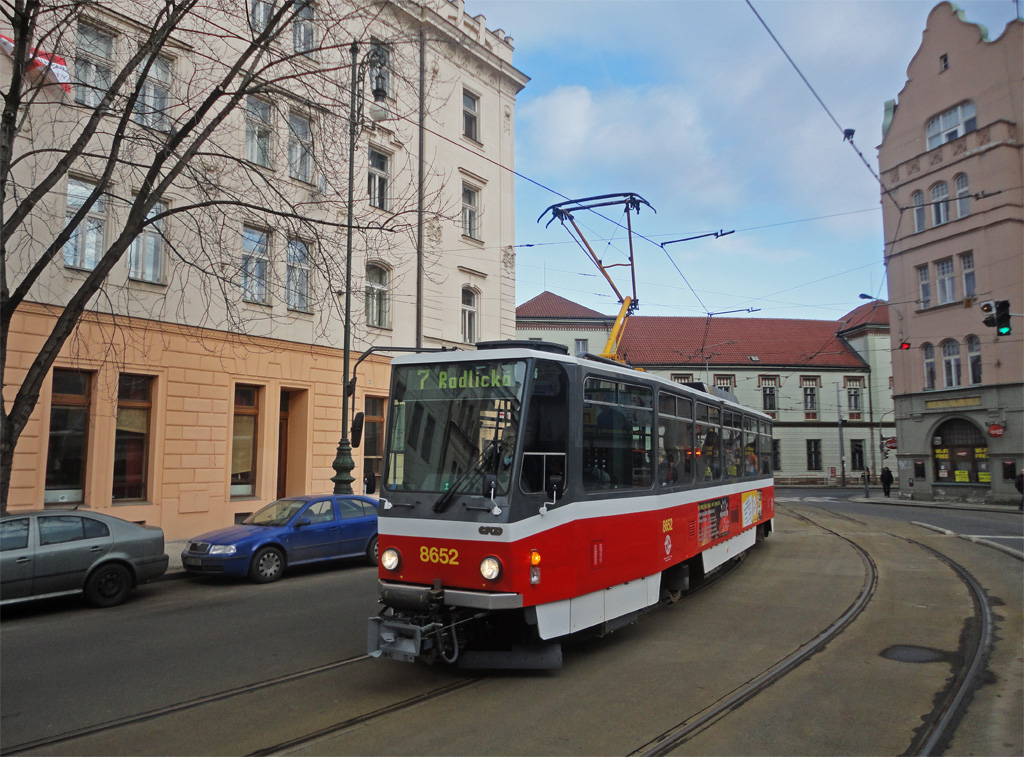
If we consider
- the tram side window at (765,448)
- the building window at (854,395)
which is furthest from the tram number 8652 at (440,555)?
the building window at (854,395)

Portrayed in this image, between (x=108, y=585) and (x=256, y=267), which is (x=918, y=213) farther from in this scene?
(x=108, y=585)

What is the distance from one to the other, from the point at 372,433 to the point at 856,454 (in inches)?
1774

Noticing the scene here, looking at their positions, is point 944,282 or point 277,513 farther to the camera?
point 944,282

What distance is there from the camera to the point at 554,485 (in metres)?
6.32

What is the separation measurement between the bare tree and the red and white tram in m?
5.20

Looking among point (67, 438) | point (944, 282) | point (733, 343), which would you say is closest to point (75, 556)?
point (67, 438)

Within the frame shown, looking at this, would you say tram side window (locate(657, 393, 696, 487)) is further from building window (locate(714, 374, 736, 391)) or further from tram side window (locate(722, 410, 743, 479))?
building window (locate(714, 374, 736, 391))

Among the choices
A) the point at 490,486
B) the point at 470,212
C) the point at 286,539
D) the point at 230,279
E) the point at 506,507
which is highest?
the point at 470,212

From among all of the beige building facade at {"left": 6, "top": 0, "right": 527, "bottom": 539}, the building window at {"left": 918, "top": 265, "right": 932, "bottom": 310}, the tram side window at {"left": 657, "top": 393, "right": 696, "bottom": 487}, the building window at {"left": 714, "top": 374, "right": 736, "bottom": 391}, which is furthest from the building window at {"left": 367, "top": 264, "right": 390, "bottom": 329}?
the building window at {"left": 714, "top": 374, "right": 736, "bottom": 391}

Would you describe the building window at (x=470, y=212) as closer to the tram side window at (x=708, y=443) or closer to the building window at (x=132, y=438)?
the building window at (x=132, y=438)

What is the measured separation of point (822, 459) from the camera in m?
54.5

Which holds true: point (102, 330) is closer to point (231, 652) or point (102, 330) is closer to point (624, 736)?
point (231, 652)

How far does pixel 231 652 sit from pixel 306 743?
283 cm

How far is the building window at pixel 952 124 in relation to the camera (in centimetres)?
3309
